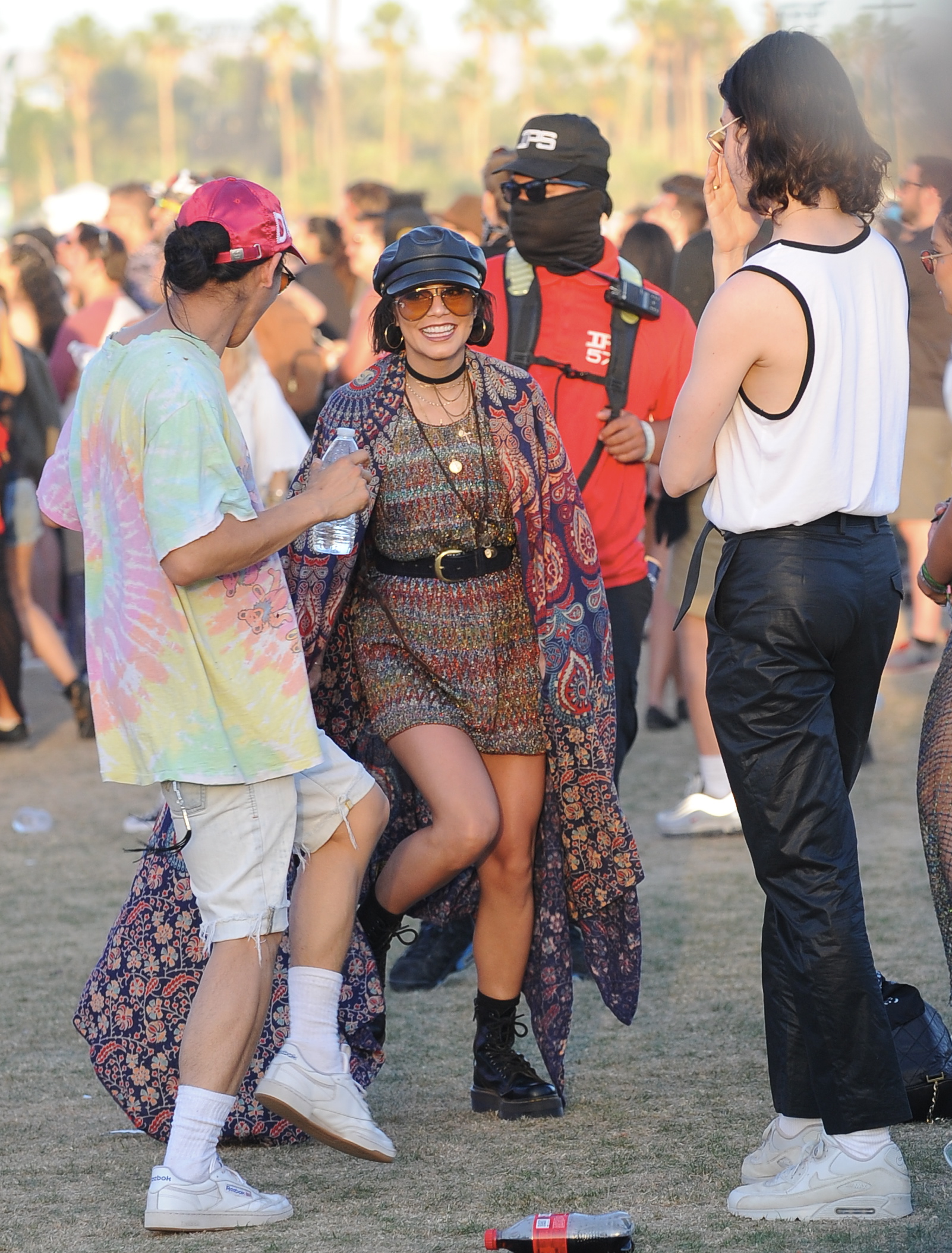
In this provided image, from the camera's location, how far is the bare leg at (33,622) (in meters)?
8.38

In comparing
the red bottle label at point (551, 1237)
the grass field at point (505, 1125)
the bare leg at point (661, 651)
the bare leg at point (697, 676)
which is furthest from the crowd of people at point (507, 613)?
the bare leg at point (661, 651)

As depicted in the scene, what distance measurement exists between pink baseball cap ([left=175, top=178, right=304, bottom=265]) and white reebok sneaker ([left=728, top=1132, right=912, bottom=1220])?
2.06m

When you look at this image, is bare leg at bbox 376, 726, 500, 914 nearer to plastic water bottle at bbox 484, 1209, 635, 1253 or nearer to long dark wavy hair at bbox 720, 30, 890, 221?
plastic water bottle at bbox 484, 1209, 635, 1253

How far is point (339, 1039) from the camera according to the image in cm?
346

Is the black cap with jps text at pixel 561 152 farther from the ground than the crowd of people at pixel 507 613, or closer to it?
farther from the ground

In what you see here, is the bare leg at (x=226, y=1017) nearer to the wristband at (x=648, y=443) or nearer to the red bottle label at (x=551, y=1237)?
the red bottle label at (x=551, y=1237)

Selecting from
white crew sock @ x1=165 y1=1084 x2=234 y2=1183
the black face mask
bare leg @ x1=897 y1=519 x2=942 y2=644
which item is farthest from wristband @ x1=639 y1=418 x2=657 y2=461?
bare leg @ x1=897 y1=519 x2=942 y2=644

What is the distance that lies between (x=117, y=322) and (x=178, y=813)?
211 inches

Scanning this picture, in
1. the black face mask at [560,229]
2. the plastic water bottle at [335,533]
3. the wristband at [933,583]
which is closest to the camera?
the wristband at [933,583]

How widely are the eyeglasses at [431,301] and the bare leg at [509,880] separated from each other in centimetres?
106

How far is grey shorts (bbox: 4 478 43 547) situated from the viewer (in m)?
8.27

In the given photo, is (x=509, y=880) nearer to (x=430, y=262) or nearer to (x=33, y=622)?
(x=430, y=262)

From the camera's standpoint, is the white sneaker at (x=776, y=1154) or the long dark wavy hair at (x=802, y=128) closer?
the long dark wavy hair at (x=802, y=128)

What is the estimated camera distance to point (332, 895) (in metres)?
3.39
